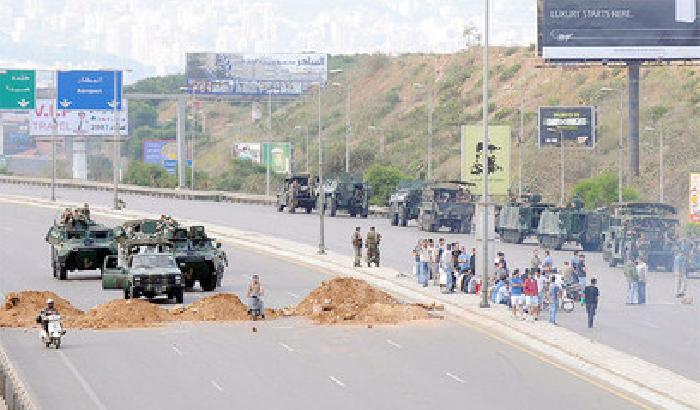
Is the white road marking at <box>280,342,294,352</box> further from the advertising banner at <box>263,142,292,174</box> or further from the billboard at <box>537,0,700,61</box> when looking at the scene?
the advertising banner at <box>263,142,292,174</box>

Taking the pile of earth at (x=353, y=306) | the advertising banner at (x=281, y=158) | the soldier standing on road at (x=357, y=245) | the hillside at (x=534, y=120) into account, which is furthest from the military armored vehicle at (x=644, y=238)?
the advertising banner at (x=281, y=158)

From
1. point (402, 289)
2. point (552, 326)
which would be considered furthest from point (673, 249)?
point (552, 326)

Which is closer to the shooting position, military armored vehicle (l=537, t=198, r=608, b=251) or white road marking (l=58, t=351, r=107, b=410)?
white road marking (l=58, t=351, r=107, b=410)

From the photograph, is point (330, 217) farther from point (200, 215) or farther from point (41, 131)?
point (41, 131)

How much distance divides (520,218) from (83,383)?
160 feet

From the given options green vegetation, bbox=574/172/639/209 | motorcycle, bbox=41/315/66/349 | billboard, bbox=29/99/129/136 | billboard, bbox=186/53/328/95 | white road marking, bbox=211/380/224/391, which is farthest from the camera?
billboard, bbox=186/53/328/95

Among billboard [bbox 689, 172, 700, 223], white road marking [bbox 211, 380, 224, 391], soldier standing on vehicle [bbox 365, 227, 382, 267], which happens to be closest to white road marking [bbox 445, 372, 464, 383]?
white road marking [bbox 211, 380, 224, 391]

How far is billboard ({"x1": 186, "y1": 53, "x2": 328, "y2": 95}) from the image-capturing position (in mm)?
175375

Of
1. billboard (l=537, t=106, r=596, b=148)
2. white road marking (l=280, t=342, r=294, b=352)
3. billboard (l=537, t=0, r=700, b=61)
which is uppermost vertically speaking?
billboard (l=537, t=0, r=700, b=61)

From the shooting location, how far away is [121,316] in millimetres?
49375

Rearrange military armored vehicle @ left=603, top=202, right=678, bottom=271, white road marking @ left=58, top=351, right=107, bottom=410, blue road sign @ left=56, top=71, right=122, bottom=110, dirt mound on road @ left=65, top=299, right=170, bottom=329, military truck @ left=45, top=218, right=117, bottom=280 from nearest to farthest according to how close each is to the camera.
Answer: white road marking @ left=58, top=351, right=107, bottom=410
dirt mound on road @ left=65, top=299, right=170, bottom=329
military truck @ left=45, top=218, right=117, bottom=280
military armored vehicle @ left=603, top=202, right=678, bottom=271
blue road sign @ left=56, top=71, right=122, bottom=110

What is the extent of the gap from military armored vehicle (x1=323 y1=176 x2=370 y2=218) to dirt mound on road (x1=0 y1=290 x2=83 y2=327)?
49.9 metres

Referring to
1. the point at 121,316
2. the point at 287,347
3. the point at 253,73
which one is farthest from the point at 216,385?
the point at 253,73

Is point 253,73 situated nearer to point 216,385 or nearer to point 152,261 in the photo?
point 152,261
